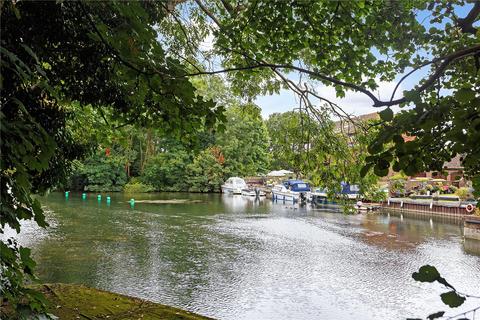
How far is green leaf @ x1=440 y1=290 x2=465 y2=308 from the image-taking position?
1.02 metres

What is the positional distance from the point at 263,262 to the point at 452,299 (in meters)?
9.78

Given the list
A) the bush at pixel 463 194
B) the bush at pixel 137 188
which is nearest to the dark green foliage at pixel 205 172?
the bush at pixel 137 188

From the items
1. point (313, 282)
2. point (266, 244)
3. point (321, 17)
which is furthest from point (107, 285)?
point (321, 17)

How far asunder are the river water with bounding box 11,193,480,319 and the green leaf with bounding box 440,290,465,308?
5646 mm

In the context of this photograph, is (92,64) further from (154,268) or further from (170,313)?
(154,268)

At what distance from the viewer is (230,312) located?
7027 millimetres

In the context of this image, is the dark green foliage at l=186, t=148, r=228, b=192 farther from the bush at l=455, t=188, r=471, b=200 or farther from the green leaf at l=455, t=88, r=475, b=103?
the green leaf at l=455, t=88, r=475, b=103

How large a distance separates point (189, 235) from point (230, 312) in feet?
22.9

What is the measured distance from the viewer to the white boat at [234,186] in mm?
34950

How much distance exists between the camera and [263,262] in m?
10.5

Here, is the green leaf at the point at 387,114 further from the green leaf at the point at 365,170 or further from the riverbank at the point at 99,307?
the riverbank at the point at 99,307

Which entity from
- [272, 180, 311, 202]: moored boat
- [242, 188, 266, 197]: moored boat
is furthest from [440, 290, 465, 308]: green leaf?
[242, 188, 266, 197]: moored boat

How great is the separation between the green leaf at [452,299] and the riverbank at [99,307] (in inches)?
122

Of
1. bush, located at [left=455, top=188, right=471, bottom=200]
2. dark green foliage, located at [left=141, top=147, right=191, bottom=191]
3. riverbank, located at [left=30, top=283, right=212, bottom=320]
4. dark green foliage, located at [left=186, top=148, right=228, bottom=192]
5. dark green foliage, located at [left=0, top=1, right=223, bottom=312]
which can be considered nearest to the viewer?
dark green foliage, located at [left=0, top=1, right=223, bottom=312]
